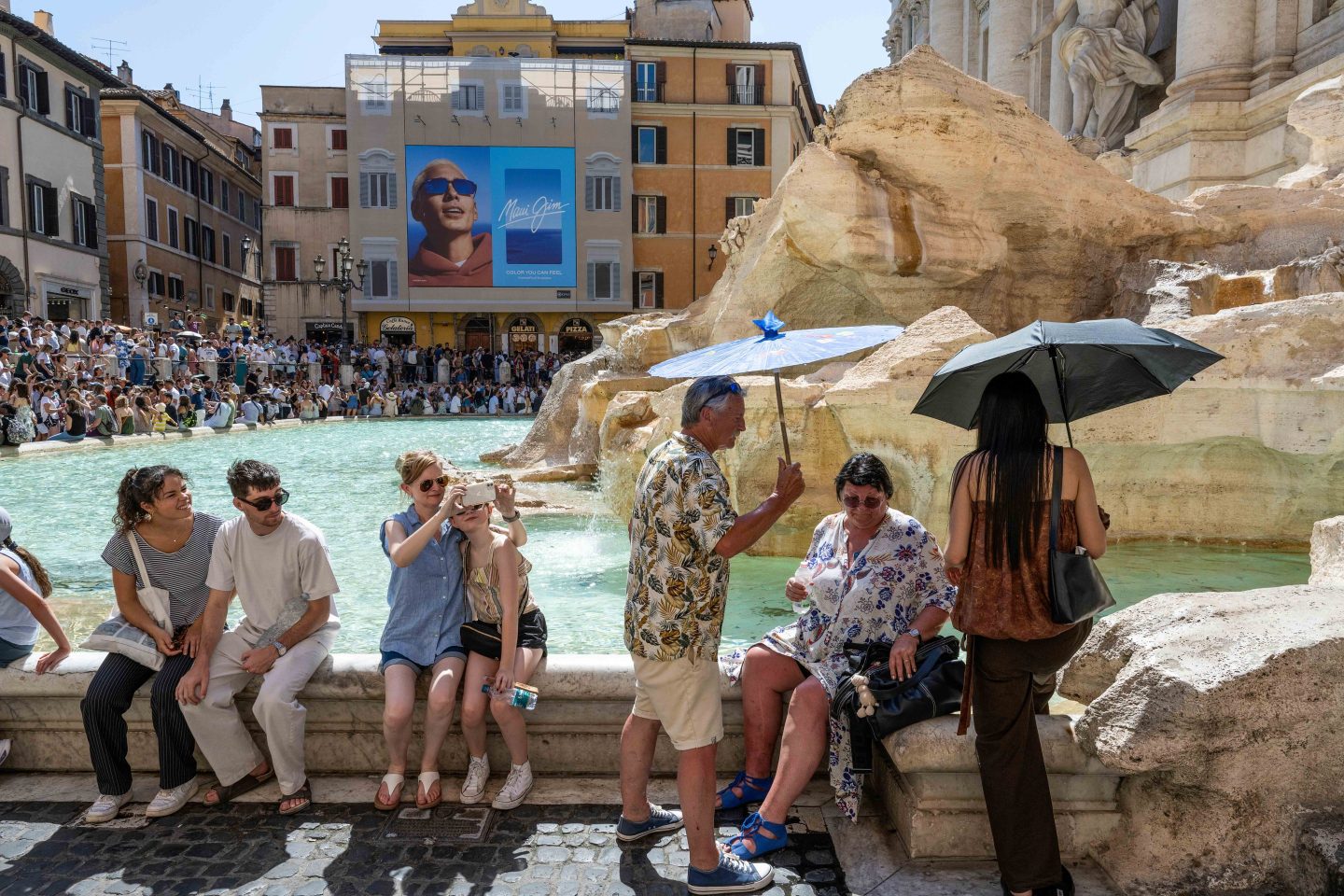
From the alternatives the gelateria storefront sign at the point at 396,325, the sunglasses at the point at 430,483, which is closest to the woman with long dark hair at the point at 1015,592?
the sunglasses at the point at 430,483

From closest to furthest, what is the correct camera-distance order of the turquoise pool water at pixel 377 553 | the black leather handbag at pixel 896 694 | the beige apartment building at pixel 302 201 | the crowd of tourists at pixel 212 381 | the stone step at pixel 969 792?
the stone step at pixel 969 792 → the black leather handbag at pixel 896 694 → the turquoise pool water at pixel 377 553 → the crowd of tourists at pixel 212 381 → the beige apartment building at pixel 302 201

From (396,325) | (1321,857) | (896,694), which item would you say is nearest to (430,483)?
(896,694)

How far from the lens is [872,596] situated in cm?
328

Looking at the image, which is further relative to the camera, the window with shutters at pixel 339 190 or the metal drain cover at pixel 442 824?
the window with shutters at pixel 339 190

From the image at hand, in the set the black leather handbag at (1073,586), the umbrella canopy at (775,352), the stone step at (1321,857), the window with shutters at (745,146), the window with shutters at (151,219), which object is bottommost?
the stone step at (1321,857)

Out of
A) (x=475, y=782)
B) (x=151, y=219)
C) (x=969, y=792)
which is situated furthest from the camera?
(x=151, y=219)

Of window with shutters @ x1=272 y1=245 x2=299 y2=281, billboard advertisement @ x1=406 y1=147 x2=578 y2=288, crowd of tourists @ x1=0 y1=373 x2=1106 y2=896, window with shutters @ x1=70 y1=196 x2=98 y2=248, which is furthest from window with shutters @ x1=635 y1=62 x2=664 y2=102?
crowd of tourists @ x1=0 y1=373 x2=1106 y2=896

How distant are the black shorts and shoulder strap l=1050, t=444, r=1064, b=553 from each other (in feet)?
5.88

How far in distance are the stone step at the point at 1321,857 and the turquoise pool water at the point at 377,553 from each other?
3302mm

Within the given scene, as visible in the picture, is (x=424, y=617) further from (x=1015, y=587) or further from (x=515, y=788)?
(x=1015, y=587)

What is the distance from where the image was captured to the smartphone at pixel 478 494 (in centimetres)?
340

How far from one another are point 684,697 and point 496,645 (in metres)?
0.92

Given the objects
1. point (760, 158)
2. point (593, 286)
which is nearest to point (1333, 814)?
point (593, 286)

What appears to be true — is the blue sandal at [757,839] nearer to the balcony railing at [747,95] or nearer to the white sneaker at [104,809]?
the white sneaker at [104,809]
